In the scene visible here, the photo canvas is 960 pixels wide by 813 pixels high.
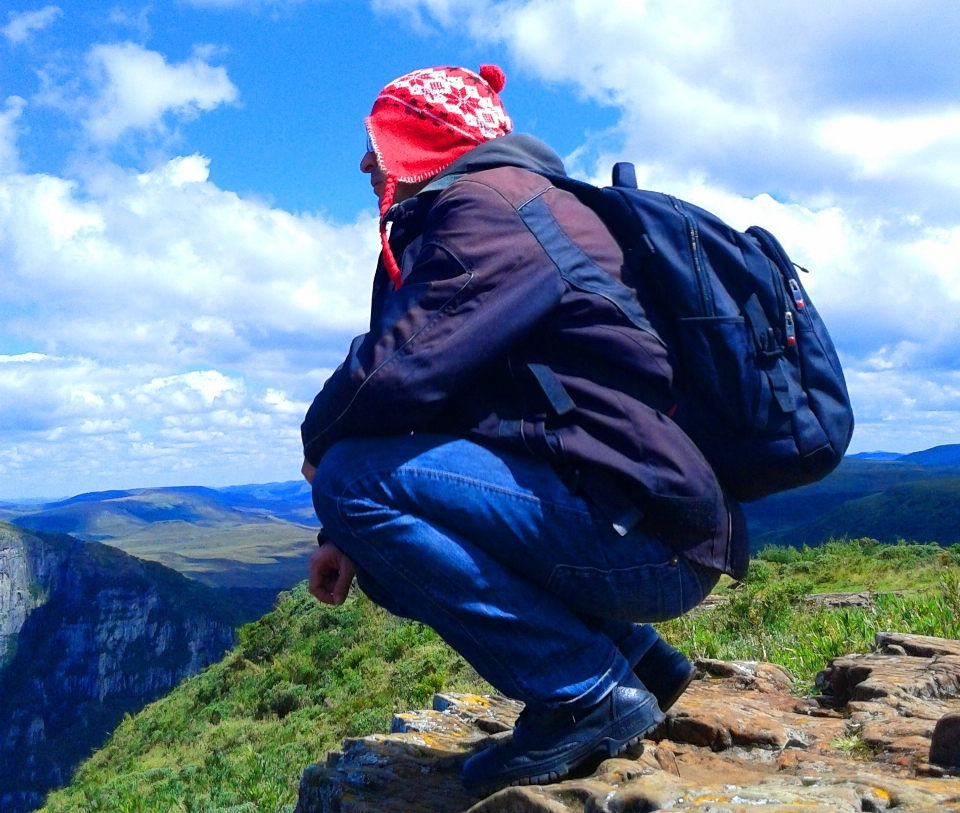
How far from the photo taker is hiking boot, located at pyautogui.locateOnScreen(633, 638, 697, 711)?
106 inches

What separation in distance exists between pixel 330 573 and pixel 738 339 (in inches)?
50.7

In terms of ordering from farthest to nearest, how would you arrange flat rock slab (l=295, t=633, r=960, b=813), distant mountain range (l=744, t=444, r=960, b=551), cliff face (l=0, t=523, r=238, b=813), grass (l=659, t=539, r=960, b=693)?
cliff face (l=0, t=523, r=238, b=813) → distant mountain range (l=744, t=444, r=960, b=551) → grass (l=659, t=539, r=960, b=693) → flat rock slab (l=295, t=633, r=960, b=813)

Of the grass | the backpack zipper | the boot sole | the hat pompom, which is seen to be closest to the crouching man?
the boot sole

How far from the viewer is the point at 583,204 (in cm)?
242

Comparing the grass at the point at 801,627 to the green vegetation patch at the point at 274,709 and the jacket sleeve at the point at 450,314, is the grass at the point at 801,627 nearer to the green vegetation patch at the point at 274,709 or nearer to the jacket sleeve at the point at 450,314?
the green vegetation patch at the point at 274,709

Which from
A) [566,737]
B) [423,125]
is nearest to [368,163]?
[423,125]

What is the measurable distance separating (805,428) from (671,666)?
91 cm

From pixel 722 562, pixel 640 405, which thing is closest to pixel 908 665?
pixel 722 562

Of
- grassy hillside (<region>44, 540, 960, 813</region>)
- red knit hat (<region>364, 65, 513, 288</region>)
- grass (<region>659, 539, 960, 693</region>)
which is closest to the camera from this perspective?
red knit hat (<region>364, 65, 513, 288</region>)

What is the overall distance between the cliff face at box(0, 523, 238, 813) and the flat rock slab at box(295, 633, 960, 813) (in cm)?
8811

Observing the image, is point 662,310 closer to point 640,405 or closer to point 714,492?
point 640,405

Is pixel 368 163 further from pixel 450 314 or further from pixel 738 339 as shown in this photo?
pixel 738 339

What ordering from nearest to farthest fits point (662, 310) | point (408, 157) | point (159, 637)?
point (662, 310)
point (408, 157)
point (159, 637)

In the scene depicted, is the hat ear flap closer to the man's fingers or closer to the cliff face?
the man's fingers
